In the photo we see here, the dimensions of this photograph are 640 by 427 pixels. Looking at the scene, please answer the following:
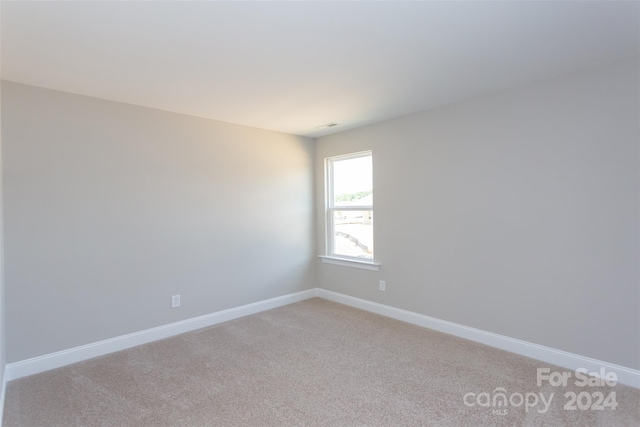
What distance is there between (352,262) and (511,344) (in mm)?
1957

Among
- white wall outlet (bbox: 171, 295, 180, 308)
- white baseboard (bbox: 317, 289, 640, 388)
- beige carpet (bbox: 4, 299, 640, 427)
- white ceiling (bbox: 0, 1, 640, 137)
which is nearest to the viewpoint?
white ceiling (bbox: 0, 1, 640, 137)

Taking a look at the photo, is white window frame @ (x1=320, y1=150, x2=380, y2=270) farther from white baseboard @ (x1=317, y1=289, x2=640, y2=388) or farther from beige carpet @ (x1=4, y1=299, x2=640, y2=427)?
beige carpet @ (x1=4, y1=299, x2=640, y2=427)

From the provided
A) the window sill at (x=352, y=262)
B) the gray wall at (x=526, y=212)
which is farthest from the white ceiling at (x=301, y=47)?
the window sill at (x=352, y=262)

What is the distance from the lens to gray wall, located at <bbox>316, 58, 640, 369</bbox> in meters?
2.34

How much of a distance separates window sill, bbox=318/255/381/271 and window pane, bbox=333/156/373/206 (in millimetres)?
747

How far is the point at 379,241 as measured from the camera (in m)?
3.94

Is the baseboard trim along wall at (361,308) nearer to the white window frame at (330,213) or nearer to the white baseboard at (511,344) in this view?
the white baseboard at (511,344)

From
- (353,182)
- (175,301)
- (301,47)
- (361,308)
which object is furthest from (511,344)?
(175,301)

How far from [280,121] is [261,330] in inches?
93.2

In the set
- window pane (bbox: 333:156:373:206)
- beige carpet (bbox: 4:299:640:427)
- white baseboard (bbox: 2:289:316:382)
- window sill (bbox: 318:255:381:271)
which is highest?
window pane (bbox: 333:156:373:206)

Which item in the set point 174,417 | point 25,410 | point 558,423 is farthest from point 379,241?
point 25,410

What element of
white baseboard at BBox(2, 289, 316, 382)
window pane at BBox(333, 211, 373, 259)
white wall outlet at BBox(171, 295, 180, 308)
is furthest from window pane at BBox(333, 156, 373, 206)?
white wall outlet at BBox(171, 295, 180, 308)

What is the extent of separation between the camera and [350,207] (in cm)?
434

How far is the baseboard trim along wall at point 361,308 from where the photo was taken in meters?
2.47
